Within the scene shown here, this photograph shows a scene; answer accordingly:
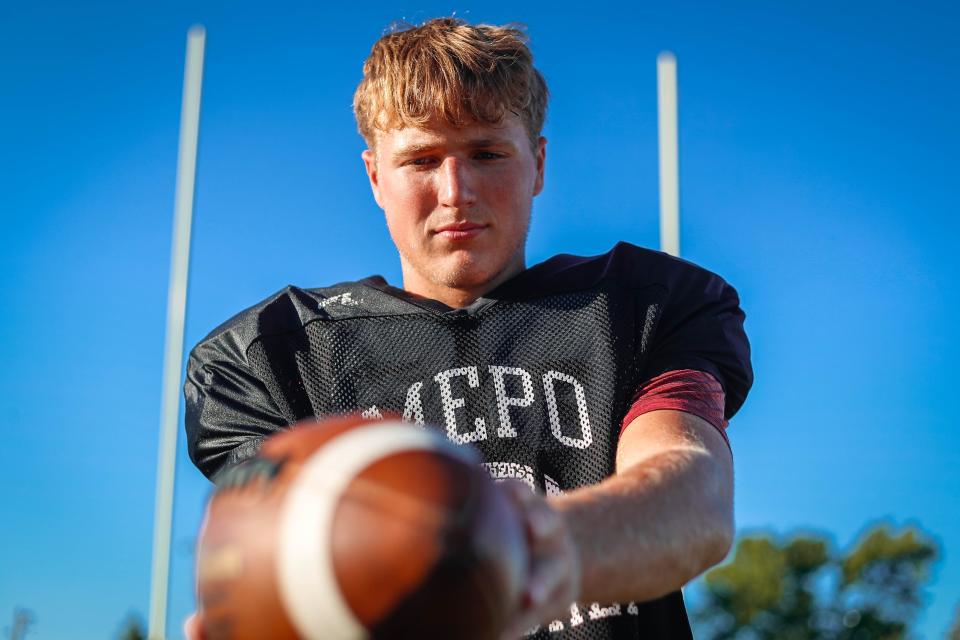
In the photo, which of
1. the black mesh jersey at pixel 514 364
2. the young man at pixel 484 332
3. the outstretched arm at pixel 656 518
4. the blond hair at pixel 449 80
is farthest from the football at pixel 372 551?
the blond hair at pixel 449 80

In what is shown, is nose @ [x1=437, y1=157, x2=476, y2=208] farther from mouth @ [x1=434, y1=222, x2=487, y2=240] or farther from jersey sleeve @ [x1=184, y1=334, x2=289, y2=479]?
jersey sleeve @ [x1=184, y1=334, x2=289, y2=479]

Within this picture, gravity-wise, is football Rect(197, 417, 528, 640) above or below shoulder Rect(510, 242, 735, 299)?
below

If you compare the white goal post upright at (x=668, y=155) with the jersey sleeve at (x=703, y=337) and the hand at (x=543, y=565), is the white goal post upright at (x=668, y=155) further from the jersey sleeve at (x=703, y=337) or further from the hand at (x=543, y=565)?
the hand at (x=543, y=565)

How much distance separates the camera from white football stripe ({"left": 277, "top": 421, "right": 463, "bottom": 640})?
1140 millimetres

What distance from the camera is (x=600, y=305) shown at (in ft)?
8.14

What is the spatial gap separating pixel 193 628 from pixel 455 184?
4.32 ft

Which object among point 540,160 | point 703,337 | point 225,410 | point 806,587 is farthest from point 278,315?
point 806,587

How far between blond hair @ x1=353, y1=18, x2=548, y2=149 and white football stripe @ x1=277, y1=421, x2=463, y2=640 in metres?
1.44

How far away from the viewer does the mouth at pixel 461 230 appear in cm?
254

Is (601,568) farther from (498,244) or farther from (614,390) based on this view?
(498,244)

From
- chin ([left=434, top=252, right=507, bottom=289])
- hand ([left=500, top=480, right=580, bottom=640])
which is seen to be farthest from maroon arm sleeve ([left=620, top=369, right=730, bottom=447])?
hand ([left=500, top=480, right=580, bottom=640])

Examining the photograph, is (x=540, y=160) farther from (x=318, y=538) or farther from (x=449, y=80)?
(x=318, y=538)

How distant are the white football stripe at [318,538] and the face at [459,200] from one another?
134cm

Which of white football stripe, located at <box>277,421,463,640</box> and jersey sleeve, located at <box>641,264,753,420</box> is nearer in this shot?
white football stripe, located at <box>277,421,463,640</box>
